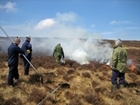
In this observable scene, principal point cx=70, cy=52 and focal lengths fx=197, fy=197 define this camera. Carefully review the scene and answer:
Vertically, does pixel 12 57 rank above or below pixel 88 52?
above

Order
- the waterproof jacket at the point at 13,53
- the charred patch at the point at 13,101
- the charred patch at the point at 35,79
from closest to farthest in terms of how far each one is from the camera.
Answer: the charred patch at the point at 13,101 < the waterproof jacket at the point at 13,53 < the charred patch at the point at 35,79

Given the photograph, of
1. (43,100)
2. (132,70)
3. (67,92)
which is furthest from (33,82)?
(132,70)

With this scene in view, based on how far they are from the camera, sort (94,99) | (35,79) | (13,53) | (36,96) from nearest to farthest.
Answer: (36,96)
(94,99)
(13,53)
(35,79)

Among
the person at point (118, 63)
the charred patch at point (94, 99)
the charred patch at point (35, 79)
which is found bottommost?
the charred patch at point (94, 99)

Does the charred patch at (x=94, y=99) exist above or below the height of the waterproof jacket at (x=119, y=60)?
below

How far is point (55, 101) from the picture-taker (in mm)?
7152

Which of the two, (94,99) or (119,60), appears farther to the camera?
(119,60)

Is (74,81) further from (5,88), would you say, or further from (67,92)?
(5,88)

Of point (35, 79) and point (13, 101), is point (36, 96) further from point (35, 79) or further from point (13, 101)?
point (35, 79)

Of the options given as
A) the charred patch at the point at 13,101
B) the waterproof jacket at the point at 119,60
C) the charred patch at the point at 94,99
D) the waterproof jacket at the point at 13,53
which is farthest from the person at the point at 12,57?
the waterproof jacket at the point at 119,60

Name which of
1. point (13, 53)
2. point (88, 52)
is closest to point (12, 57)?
point (13, 53)

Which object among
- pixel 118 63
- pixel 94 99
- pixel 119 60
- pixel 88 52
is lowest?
pixel 94 99

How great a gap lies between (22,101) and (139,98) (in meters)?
4.24

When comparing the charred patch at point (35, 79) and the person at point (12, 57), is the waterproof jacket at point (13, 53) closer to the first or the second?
the person at point (12, 57)
